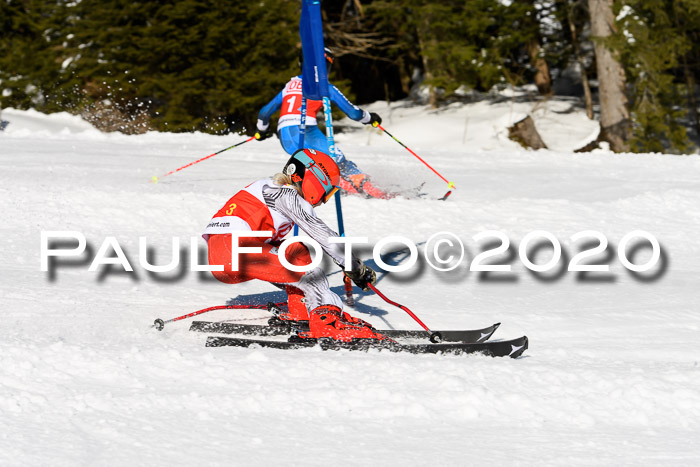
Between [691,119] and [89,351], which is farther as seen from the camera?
[691,119]

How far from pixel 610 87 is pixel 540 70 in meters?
4.68

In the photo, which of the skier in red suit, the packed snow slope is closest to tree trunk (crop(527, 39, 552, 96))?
the packed snow slope

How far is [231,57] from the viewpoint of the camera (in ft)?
64.3

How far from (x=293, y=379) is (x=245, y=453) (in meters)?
0.89

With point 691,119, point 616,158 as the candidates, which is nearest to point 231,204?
point 616,158

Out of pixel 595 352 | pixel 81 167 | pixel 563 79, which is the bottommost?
pixel 595 352

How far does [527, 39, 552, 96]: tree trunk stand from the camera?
22.7 meters

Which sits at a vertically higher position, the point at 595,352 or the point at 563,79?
the point at 563,79

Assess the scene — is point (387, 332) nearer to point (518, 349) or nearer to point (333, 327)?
point (333, 327)

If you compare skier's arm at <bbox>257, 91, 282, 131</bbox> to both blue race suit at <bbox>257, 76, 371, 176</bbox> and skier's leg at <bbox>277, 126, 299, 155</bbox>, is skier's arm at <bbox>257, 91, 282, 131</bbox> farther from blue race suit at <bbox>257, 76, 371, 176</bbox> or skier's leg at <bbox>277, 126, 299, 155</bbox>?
skier's leg at <bbox>277, 126, 299, 155</bbox>

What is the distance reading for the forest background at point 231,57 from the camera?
18062 mm

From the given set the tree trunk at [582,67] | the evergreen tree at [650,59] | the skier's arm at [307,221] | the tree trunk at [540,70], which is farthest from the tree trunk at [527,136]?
the skier's arm at [307,221]

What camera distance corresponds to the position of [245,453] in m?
3.28

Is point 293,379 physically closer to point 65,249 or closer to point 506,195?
point 65,249
